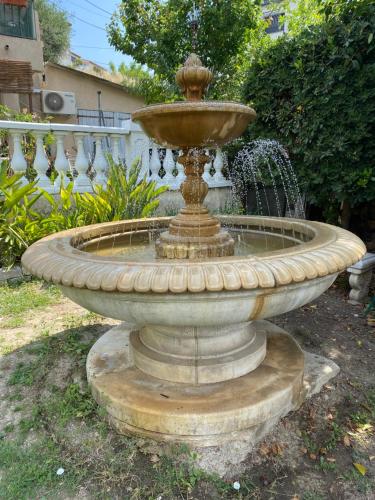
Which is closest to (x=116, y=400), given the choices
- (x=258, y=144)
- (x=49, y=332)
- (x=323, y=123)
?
(x=49, y=332)

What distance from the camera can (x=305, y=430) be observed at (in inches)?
82.1

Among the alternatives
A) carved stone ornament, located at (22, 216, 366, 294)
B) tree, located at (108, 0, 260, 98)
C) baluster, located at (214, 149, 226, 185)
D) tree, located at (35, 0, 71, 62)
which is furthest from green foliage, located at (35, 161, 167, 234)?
tree, located at (35, 0, 71, 62)

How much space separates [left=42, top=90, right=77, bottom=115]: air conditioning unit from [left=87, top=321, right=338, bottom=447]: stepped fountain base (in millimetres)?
14363

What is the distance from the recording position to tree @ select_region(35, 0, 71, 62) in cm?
1983

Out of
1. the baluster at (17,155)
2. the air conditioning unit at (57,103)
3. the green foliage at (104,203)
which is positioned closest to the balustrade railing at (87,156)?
the baluster at (17,155)

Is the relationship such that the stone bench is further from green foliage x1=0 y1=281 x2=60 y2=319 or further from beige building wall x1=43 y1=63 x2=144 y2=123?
beige building wall x1=43 y1=63 x2=144 y2=123

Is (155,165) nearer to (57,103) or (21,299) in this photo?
(21,299)

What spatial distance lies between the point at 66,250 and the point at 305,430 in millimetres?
1646

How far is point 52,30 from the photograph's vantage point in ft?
65.8

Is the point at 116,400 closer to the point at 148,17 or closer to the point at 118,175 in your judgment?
the point at 118,175

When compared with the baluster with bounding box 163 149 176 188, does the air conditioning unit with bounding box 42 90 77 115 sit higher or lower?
higher

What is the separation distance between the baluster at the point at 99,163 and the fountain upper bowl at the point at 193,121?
3.13 meters

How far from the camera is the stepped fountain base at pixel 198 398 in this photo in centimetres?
188

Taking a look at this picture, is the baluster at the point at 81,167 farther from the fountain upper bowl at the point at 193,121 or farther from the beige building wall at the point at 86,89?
the beige building wall at the point at 86,89
